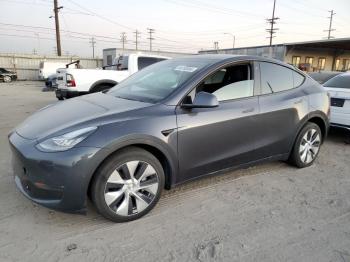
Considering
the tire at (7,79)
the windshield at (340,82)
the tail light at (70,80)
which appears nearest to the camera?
the windshield at (340,82)

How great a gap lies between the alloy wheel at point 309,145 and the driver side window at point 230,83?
1307 millimetres

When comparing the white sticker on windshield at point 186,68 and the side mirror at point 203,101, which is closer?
the side mirror at point 203,101

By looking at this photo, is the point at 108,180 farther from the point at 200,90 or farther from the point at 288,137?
the point at 288,137

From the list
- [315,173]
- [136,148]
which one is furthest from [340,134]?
[136,148]

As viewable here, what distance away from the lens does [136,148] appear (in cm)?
290

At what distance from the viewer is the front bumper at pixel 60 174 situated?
8.44ft

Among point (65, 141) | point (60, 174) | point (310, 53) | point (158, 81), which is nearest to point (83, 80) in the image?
point (158, 81)

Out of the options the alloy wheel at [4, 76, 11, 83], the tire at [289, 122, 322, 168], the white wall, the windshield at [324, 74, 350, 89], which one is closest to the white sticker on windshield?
the tire at [289, 122, 322, 168]

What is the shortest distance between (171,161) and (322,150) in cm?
372

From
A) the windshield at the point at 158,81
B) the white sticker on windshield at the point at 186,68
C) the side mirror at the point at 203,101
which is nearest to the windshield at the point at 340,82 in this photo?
the windshield at the point at 158,81

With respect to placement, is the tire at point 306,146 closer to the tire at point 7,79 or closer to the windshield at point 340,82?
the windshield at point 340,82

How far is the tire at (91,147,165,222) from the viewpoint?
2.75 m

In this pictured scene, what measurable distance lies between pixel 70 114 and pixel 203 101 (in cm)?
138

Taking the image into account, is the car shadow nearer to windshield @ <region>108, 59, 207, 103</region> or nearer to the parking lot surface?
the parking lot surface
